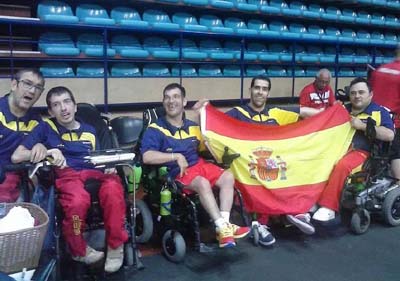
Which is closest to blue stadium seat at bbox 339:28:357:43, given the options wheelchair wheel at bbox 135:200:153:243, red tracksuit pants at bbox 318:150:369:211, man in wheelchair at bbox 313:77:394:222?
man in wheelchair at bbox 313:77:394:222

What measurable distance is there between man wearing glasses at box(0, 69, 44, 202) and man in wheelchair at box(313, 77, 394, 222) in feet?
6.48

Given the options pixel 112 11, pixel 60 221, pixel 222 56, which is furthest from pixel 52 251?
pixel 222 56

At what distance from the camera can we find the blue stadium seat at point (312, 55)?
713cm

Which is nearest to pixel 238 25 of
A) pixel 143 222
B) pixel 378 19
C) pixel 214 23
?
pixel 214 23

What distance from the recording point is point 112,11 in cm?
555

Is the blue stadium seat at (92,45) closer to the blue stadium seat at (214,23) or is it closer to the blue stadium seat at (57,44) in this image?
the blue stadium seat at (57,44)

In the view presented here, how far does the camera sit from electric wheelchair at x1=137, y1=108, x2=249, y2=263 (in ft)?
8.42

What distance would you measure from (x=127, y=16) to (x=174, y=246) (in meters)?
3.80

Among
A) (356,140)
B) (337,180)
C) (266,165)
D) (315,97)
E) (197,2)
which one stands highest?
(197,2)

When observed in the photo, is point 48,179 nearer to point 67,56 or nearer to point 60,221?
point 60,221

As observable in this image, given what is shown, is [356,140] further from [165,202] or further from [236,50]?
[236,50]

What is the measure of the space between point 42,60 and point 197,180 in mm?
2853

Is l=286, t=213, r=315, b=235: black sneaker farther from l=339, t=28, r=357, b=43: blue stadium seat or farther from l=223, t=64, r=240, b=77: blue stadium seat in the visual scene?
l=339, t=28, r=357, b=43: blue stadium seat

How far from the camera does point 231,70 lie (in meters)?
6.41
